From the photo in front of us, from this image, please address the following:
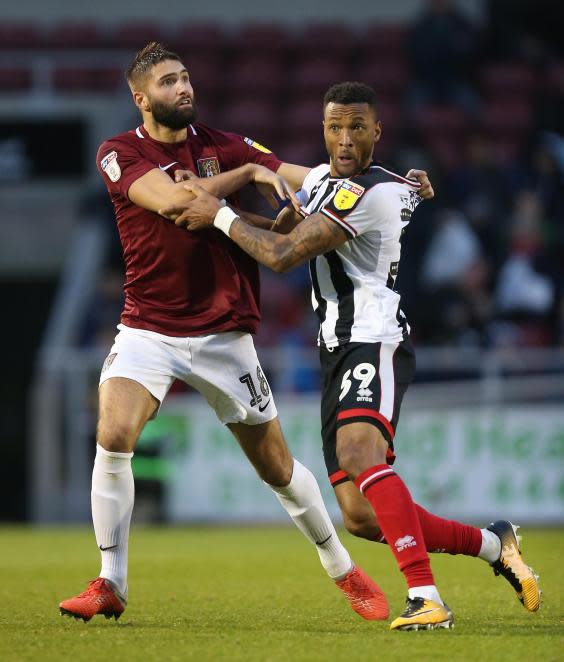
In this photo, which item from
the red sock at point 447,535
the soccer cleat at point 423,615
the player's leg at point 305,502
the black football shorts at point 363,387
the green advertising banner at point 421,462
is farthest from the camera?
the green advertising banner at point 421,462

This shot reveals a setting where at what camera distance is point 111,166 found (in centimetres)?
613

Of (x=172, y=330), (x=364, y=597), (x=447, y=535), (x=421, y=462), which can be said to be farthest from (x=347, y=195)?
(x=421, y=462)

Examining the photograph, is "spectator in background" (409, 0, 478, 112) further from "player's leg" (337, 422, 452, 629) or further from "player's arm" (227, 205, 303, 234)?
"player's leg" (337, 422, 452, 629)

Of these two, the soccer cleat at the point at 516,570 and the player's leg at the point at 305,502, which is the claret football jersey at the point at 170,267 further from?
the soccer cleat at the point at 516,570

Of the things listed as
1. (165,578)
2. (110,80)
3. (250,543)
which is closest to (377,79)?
(110,80)

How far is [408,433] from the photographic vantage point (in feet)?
42.9

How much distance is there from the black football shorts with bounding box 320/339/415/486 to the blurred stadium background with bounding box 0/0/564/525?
6.87 metres

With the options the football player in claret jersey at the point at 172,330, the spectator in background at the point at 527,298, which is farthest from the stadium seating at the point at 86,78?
the football player in claret jersey at the point at 172,330

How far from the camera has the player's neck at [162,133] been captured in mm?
6246

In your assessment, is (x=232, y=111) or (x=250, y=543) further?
(x=232, y=111)

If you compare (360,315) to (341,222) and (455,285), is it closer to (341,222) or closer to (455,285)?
(341,222)

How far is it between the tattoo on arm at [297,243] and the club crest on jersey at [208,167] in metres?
0.59

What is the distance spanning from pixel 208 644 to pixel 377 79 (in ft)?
41.9

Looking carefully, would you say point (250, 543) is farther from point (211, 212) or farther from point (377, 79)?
point (377, 79)
